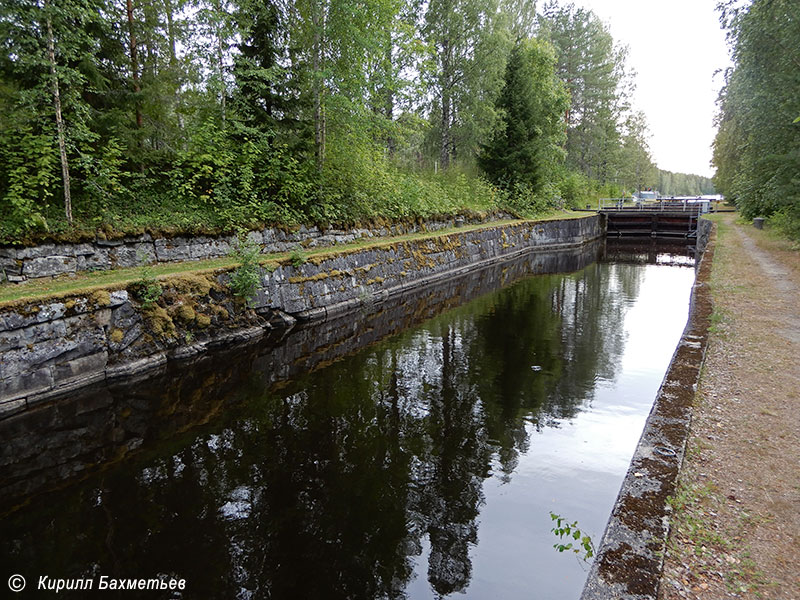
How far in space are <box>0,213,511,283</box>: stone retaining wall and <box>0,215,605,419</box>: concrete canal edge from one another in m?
1.50

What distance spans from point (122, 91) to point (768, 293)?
49.9 ft

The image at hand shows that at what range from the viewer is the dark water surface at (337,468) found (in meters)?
3.86

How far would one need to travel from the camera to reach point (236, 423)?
6480 mm

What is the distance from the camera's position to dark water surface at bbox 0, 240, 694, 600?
386cm

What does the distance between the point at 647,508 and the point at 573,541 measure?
3.59 feet

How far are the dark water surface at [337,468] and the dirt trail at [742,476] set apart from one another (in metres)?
1.05

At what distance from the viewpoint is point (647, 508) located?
332 centimetres

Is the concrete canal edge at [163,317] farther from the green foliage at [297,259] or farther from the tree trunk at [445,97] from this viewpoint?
the tree trunk at [445,97]

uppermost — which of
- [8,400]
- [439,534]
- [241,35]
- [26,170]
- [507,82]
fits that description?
[507,82]

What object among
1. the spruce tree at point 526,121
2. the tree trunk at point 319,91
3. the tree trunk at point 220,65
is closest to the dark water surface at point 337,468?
the tree trunk at point 319,91

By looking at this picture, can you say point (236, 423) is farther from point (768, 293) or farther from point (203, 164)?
point (768, 293)

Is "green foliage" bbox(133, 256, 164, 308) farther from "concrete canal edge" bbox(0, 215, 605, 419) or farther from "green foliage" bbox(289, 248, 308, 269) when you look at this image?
"green foliage" bbox(289, 248, 308, 269)

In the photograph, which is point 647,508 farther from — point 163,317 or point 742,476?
point 163,317

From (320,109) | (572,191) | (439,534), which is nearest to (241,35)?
(320,109)
